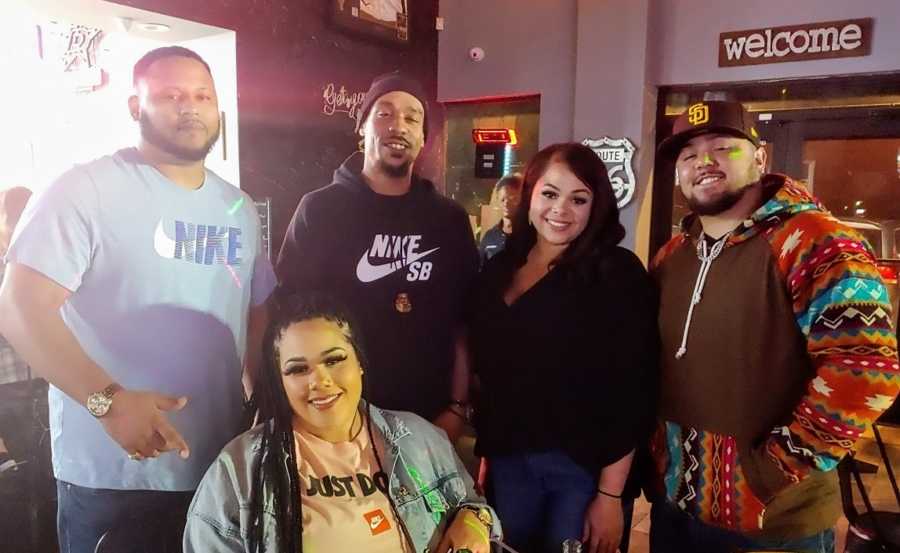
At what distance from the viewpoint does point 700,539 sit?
70.4 inches

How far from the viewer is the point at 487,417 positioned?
6.19ft

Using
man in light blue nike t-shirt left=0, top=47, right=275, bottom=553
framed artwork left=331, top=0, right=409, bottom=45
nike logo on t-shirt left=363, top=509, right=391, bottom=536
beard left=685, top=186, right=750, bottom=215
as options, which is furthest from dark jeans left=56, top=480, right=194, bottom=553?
framed artwork left=331, top=0, right=409, bottom=45

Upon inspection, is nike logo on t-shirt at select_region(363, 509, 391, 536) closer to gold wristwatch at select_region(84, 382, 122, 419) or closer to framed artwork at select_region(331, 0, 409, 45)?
gold wristwatch at select_region(84, 382, 122, 419)

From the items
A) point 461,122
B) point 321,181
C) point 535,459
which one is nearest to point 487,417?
point 535,459

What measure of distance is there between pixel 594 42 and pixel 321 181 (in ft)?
7.25

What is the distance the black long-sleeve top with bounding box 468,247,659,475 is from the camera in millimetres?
1743

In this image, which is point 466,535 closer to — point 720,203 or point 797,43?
point 720,203

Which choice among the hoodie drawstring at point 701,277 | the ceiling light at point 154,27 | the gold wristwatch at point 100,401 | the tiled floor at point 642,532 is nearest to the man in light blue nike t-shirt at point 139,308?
the gold wristwatch at point 100,401

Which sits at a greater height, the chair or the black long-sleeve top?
the black long-sleeve top

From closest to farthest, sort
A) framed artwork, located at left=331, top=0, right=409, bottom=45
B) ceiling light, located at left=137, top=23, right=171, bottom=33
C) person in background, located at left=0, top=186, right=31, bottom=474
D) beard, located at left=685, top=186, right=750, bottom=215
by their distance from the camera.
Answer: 1. beard, located at left=685, top=186, right=750, bottom=215
2. person in background, located at left=0, top=186, right=31, bottom=474
3. ceiling light, located at left=137, top=23, right=171, bottom=33
4. framed artwork, located at left=331, top=0, right=409, bottom=45

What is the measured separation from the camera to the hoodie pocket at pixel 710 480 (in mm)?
1671

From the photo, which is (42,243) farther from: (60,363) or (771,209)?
(771,209)

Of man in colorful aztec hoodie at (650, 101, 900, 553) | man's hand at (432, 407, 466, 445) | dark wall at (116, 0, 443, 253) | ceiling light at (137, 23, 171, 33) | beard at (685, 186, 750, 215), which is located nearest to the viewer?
man in colorful aztec hoodie at (650, 101, 900, 553)

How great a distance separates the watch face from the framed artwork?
3.23m
